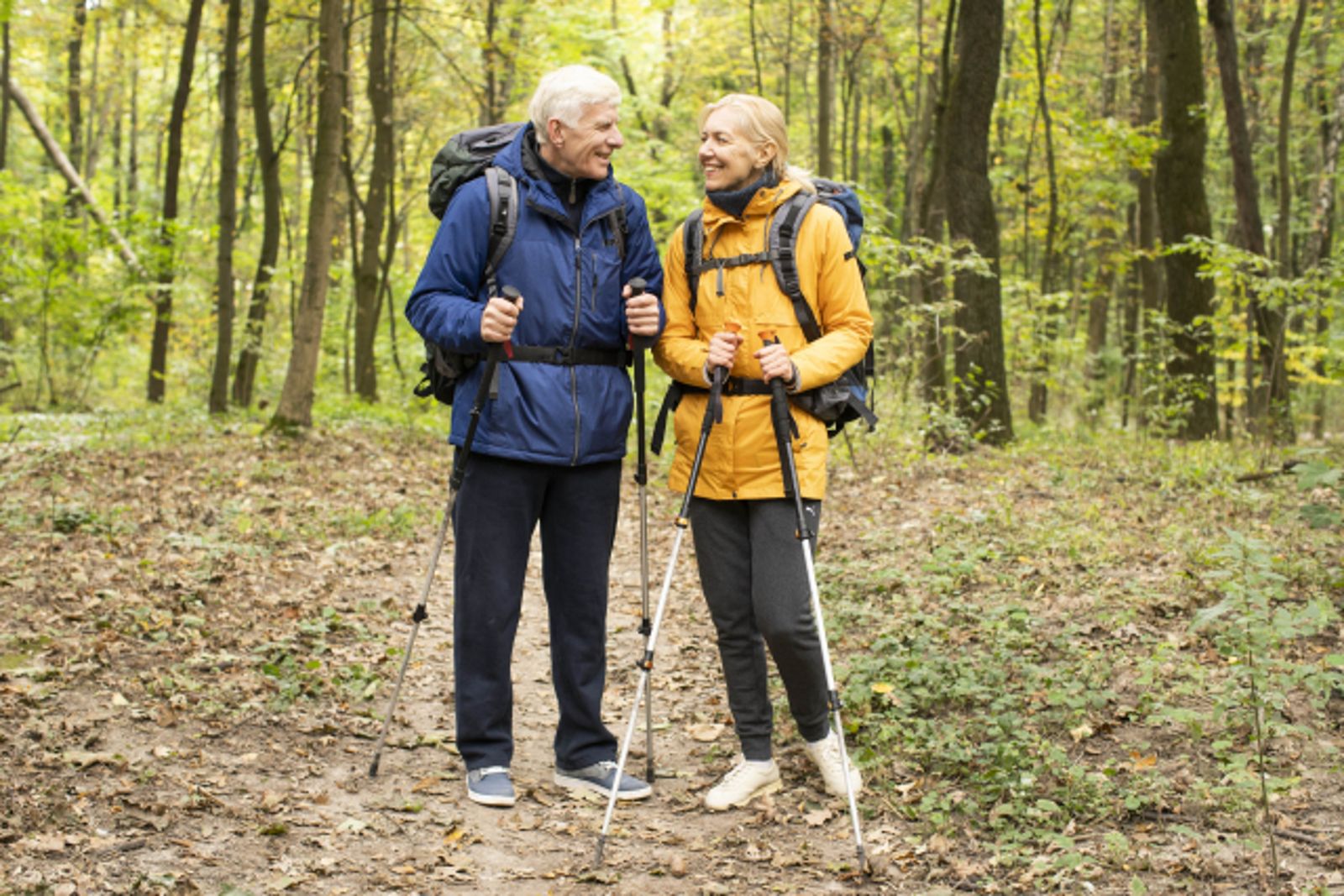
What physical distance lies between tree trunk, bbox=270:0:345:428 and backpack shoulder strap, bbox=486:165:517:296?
8.47 m

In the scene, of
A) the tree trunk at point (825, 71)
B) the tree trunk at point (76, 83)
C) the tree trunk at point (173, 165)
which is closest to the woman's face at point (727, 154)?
the tree trunk at point (173, 165)

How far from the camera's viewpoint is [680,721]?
229 inches

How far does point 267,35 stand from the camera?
1927cm

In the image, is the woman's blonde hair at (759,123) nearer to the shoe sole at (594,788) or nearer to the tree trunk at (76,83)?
the shoe sole at (594,788)

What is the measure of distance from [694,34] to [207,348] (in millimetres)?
13506

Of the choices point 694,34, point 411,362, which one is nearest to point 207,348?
point 411,362

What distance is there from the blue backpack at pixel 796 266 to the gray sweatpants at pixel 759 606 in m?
0.39

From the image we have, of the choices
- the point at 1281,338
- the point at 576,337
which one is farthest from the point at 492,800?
the point at 1281,338

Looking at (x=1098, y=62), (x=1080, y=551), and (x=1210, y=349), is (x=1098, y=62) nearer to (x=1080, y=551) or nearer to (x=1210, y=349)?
(x=1210, y=349)

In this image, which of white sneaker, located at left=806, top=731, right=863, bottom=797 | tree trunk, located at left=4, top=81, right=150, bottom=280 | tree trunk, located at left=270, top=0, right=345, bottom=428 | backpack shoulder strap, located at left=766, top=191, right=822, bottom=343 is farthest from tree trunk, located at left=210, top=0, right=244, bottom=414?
white sneaker, located at left=806, top=731, right=863, bottom=797

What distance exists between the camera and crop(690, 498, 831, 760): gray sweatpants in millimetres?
4367

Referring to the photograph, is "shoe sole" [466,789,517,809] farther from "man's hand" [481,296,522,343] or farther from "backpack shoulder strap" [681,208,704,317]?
"backpack shoulder strap" [681,208,704,317]

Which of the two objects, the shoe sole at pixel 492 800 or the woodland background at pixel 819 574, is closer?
the woodland background at pixel 819 574

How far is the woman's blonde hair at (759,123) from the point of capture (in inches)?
169
